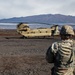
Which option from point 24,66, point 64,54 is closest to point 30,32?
point 24,66

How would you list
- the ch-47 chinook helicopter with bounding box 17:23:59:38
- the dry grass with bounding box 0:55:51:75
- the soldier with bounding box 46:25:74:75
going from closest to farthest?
1. the soldier with bounding box 46:25:74:75
2. the dry grass with bounding box 0:55:51:75
3. the ch-47 chinook helicopter with bounding box 17:23:59:38

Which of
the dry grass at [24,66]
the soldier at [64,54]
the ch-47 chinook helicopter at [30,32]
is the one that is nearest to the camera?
the soldier at [64,54]

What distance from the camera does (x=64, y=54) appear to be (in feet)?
18.8

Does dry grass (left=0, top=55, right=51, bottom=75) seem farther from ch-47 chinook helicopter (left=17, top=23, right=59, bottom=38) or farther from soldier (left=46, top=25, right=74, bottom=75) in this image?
ch-47 chinook helicopter (left=17, top=23, right=59, bottom=38)

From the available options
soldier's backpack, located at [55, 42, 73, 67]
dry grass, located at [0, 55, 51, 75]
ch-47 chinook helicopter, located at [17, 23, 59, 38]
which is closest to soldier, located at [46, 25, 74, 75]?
soldier's backpack, located at [55, 42, 73, 67]

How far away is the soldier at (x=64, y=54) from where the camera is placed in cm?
571

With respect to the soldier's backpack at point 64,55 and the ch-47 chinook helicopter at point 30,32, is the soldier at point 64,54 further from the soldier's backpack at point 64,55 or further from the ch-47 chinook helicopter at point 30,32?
the ch-47 chinook helicopter at point 30,32

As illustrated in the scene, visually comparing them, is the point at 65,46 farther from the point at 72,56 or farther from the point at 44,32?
the point at 44,32

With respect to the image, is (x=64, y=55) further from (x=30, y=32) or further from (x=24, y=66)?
(x=30, y=32)

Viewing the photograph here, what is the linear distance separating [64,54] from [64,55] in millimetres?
17

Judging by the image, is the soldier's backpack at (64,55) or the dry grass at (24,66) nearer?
the soldier's backpack at (64,55)

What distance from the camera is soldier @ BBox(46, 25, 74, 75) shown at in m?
5.71

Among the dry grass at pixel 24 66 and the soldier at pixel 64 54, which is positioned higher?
the soldier at pixel 64 54

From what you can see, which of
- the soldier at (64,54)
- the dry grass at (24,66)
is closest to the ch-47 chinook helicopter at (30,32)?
the dry grass at (24,66)
